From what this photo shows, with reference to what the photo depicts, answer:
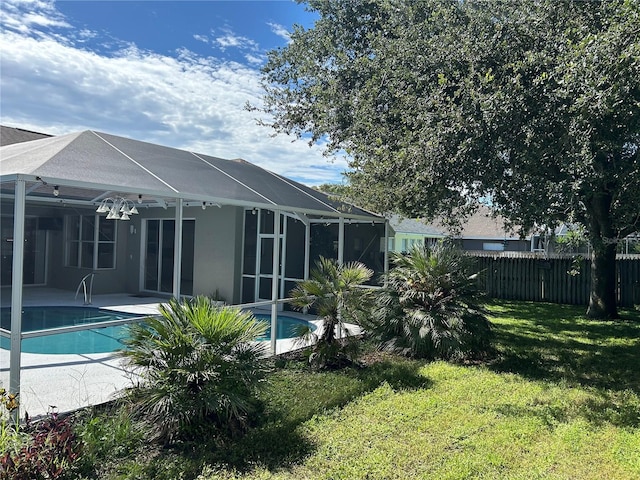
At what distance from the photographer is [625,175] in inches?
271

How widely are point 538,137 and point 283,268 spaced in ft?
24.7

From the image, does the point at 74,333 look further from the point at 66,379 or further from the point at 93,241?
the point at 93,241

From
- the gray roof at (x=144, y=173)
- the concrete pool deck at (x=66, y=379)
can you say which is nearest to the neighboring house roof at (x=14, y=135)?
the gray roof at (x=144, y=173)

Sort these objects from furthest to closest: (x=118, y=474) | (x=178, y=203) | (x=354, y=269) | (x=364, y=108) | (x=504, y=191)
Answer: (x=364, y=108) < (x=504, y=191) < (x=354, y=269) < (x=178, y=203) < (x=118, y=474)

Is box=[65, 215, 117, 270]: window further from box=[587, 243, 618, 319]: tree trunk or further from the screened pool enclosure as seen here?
box=[587, 243, 618, 319]: tree trunk

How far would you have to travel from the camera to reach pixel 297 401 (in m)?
5.30

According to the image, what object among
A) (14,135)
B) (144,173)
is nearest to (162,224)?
(14,135)

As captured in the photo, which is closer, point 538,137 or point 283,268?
point 538,137

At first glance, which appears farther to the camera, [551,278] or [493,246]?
[493,246]

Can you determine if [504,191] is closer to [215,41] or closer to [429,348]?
[429,348]

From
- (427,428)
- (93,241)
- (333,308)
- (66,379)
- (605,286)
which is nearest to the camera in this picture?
(427,428)

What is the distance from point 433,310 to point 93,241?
11668 millimetres

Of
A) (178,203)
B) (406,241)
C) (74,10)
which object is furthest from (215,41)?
(406,241)

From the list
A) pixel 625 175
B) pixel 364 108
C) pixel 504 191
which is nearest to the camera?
pixel 625 175
